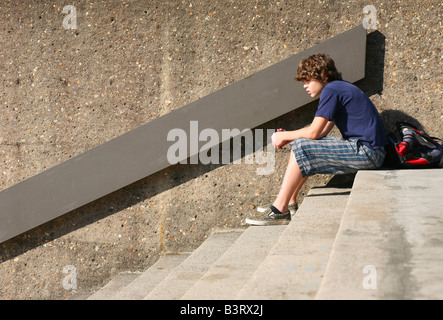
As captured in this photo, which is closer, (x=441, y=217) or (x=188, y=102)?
(x=441, y=217)

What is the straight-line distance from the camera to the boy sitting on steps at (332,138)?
385 cm

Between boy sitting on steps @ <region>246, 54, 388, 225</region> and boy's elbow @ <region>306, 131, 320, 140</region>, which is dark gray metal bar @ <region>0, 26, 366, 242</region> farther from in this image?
boy's elbow @ <region>306, 131, 320, 140</region>

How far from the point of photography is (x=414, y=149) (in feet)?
13.2

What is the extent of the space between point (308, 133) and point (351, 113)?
37cm
